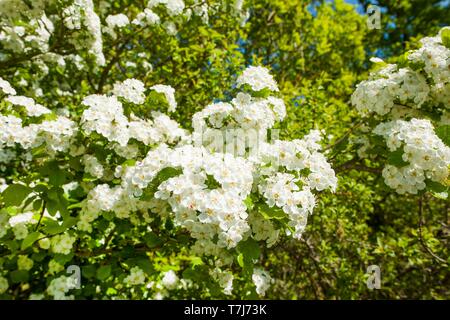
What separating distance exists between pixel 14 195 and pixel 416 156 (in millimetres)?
2672

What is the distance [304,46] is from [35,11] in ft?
14.0

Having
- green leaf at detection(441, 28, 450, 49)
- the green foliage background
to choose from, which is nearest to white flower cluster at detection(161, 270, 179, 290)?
the green foliage background

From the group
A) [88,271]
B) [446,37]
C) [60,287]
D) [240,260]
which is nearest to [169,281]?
[60,287]

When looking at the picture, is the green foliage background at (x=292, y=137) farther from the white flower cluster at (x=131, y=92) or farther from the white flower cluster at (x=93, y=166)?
the white flower cluster at (x=131, y=92)

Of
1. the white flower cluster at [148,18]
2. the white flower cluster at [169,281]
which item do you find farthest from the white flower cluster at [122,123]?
the white flower cluster at [169,281]

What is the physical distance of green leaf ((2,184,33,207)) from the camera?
8.66ft

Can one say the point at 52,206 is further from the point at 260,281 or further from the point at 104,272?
the point at 260,281

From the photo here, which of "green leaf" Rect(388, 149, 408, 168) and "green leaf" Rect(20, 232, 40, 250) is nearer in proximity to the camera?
"green leaf" Rect(388, 149, 408, 168)

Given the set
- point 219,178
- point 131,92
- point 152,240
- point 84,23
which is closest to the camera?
point 219,178

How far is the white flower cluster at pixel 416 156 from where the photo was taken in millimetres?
2328

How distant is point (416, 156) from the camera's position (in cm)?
237

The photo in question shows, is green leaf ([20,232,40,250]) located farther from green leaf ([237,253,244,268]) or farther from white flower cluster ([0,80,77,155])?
green leaf ([237,253,244,268])

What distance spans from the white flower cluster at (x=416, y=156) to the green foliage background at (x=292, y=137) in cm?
37

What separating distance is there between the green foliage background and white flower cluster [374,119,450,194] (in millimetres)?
366
